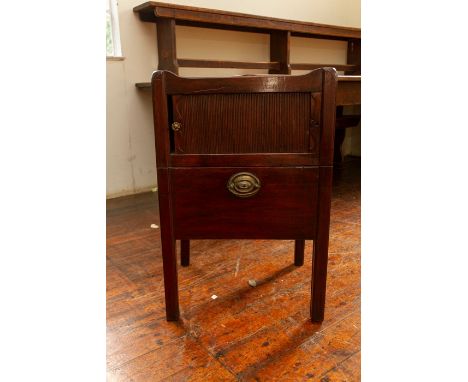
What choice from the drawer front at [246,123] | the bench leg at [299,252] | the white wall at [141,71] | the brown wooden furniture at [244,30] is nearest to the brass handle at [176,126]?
the drawer front at [246,123]

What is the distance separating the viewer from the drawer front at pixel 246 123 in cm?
83

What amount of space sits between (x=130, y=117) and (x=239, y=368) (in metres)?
1.77

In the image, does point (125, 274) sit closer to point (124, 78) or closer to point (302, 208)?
point (302, 208)

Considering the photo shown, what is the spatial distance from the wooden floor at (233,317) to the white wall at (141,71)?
82 cm

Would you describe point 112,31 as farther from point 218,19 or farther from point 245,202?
point 245,202

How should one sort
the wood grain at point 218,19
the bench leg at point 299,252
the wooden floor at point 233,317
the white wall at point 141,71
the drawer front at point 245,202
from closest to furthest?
the wooden floor at point 233,317, the drawer front at point 245,202, the bench leg at point 299,252, the wood grain at point 218,19, the white wall at point 141,71

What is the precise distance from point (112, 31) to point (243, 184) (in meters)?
1.69

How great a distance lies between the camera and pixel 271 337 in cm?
88

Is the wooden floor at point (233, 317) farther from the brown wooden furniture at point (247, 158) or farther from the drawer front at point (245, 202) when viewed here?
the drawer front at point (245, 202)

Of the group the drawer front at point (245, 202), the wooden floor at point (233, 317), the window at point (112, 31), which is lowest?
the wooden floor at point (233, 317)

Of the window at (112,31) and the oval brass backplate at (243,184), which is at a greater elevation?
the window at (112,31)

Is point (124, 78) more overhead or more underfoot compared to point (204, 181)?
more overhead

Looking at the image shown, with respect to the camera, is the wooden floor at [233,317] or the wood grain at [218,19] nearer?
the wooden floor at [233,317]
